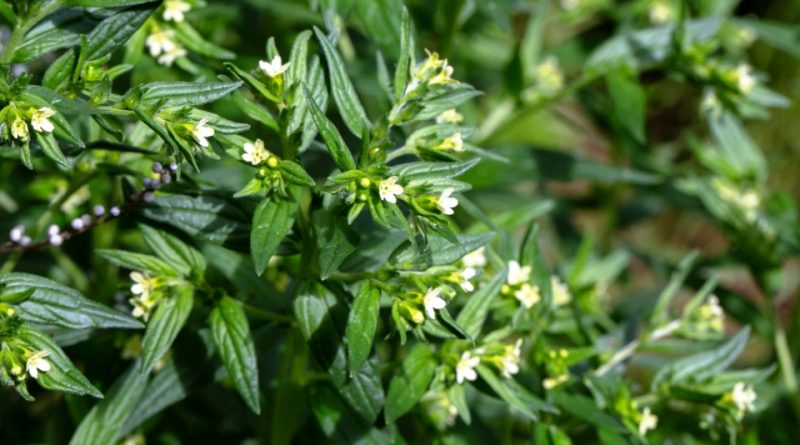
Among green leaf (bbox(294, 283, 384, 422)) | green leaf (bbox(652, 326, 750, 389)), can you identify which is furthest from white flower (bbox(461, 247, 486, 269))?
green leaf (bbox(652, 326, 750, 389))

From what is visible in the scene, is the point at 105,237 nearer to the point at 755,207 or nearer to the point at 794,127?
the point at 755,207

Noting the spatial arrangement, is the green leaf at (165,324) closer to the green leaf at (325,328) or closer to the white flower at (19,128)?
the green leaf at (325,328)

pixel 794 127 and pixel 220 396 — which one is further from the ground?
pixel 220 396

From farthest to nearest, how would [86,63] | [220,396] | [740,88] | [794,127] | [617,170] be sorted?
[794,127] < [617,170] < [740,88] < [220,396] < [86,63]

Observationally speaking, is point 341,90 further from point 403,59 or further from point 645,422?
point 645,422

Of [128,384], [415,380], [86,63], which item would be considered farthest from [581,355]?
[86,63]

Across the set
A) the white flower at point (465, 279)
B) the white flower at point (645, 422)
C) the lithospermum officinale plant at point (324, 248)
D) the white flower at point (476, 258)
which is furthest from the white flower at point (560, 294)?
the white flower at point (465, 279)
